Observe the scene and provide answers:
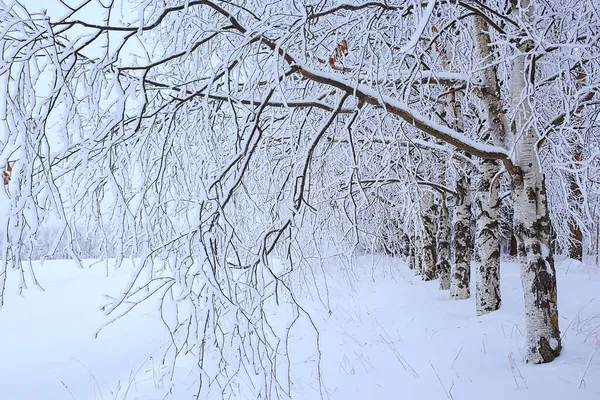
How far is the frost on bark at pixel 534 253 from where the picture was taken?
11.9 feet

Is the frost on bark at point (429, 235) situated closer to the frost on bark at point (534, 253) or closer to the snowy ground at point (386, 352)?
the snowy ground at point (386, 352)

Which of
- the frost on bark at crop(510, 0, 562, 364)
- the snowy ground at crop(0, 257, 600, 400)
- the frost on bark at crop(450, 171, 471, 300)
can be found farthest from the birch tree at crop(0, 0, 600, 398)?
the frost on bark at crop(450, 171, 471, 300)

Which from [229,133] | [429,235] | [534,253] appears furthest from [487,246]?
[229,133]

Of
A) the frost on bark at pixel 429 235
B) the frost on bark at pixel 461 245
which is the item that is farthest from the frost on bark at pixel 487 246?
the frost on bark at pixel 429 235

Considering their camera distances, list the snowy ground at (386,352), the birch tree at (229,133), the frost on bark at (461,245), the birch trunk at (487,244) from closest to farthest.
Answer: the birch tree at (229,133), the snowy ground at (386,352), the birch trunk at (487,244), the frost on bark at (461,245)

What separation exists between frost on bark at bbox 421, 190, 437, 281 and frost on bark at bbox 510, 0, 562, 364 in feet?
17.0

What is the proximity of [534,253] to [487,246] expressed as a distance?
2.09 metres

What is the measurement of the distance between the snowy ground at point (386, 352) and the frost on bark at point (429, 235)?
0.96 meters

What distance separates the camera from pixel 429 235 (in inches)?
369

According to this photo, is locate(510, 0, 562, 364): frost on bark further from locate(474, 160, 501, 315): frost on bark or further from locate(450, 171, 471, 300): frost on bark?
locate(450, 171, 471, 300): frost on bark

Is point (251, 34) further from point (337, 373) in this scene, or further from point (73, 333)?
point (73, 333)

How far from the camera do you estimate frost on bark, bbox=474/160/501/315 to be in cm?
557

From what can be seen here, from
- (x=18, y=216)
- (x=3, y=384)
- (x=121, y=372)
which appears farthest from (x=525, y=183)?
(x=3, y=384)

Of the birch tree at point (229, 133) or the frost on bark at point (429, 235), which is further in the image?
the frost on bark at point (429, 235)
